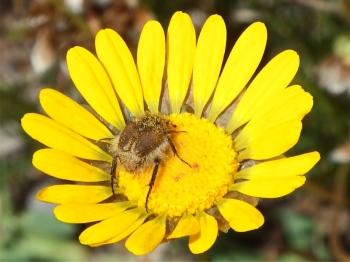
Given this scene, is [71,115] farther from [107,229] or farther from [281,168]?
[281,168]

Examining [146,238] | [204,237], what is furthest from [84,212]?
[204,237]

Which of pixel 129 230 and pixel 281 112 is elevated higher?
pixel 281 112

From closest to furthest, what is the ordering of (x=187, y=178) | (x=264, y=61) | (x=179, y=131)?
(x=187, y=178), (x=179, y=131), (x=264, y=61)

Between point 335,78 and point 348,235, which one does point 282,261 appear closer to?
point 348,235

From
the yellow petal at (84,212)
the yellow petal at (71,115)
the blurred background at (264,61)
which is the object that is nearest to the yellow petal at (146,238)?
the yellow petal at (84,212)

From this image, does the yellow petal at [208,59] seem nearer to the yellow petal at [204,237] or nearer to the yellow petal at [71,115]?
the yellow petal at [71,115]

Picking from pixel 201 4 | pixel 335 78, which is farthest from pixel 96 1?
pixel 335 78

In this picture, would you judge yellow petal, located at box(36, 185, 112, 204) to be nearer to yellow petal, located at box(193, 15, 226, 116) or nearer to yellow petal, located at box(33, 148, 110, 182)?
yellow petal, located at box(33, 148, 110, 182)

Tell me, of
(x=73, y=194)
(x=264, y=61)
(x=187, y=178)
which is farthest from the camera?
(x=264, y=61)
